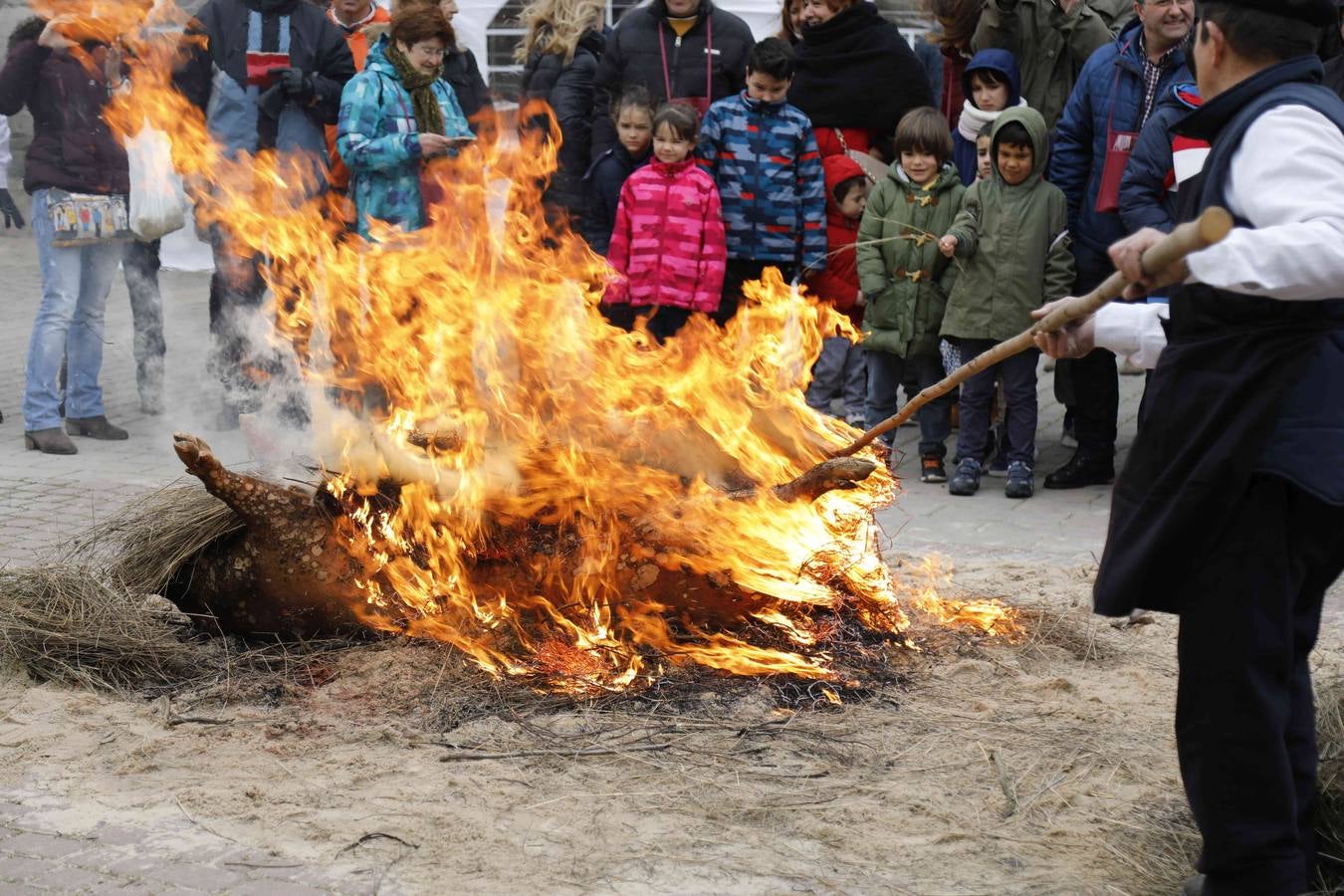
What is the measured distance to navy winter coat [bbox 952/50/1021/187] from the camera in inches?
327

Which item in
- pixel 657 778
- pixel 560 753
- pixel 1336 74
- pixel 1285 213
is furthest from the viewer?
pixel 1336 74

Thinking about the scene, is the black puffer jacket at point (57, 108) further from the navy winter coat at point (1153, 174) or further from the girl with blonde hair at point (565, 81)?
the navy winter coat at point (1153, 174)

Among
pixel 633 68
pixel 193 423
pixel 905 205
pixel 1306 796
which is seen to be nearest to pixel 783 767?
pixel 1306 796

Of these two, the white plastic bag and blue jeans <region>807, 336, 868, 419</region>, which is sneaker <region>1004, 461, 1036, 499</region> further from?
the white plastic bag

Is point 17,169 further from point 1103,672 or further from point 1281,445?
point 1281,445

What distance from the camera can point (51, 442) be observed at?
895cm

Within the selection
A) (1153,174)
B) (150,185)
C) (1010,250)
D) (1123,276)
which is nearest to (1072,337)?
(1123,276)

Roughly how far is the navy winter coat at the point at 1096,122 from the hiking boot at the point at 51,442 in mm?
5953

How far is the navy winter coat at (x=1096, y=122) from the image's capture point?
7.83 m

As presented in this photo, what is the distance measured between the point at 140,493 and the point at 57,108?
2742 mm

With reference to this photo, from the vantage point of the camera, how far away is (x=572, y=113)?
9227 mm

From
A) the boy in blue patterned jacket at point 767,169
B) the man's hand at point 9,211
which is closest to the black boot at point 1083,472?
the boy in blue patterned jacket at point 767,169

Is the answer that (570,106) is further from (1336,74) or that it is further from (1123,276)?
(1123,276)

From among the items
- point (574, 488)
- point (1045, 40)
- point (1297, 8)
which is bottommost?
point (574, 488)
